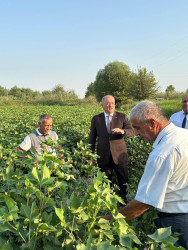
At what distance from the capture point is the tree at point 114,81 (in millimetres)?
47719

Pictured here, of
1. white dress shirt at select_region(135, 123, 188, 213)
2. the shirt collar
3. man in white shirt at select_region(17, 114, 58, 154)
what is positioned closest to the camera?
white dress shirt at select_region(135, 123, 188, 213)

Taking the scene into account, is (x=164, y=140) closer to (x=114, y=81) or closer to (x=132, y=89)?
(x=132, y=89)

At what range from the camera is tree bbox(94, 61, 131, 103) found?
47.7 meters

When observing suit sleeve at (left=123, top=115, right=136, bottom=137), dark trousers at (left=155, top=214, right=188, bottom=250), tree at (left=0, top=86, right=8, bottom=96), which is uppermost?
tree at (left=0, top=86, right=8, bottom=96)


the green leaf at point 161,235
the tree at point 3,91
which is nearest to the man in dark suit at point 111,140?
the green leaf at point 161,235

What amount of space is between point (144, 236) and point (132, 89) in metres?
40.0

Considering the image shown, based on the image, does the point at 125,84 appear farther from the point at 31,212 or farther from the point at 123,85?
the point at 31,212

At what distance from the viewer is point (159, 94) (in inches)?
1724

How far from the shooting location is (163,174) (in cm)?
164

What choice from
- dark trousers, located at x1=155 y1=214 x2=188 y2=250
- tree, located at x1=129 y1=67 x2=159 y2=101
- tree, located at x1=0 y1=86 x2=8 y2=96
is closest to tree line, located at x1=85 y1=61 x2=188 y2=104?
tree, located at x1=129 y1=67 x2=159 y2=101

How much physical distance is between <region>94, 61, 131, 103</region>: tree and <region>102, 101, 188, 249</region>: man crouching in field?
45517 millimetres

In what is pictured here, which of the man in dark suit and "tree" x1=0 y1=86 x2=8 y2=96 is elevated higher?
"tree" x1=0 y1=86 x2=8 y2=96

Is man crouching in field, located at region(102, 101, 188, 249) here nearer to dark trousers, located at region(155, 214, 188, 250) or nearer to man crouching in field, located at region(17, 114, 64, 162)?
dark trousers, located at region(155, 214, 188, 250)

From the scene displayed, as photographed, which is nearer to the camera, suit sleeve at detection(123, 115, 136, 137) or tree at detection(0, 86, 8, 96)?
suit sleeve at detection(123, 115, 136, 137)
